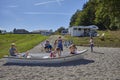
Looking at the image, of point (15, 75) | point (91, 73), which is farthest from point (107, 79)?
point (15, 75)

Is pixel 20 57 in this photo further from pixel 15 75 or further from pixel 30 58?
pixel 15 75

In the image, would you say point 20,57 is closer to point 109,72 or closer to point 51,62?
point 51,62

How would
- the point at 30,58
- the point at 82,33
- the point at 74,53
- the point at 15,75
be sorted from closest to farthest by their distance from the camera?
the point at 15,75 → the point at 30,58 → the point at 74,53 → the point at 82,33

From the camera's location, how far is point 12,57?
72.8 ft

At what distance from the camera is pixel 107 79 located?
48.0 ft

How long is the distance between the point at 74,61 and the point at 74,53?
3.80 feet

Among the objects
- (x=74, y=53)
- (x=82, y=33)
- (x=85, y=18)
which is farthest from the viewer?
(x=85, y=18)

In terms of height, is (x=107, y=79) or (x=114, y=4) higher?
(x=114, y=4)

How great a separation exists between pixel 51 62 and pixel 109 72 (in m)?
6.32

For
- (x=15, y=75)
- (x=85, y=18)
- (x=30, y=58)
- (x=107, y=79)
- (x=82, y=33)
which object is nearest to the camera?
(x=107, y=79)

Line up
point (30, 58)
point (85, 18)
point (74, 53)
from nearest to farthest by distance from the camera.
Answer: point (30, 58), point (74, 53), point (85, 18)

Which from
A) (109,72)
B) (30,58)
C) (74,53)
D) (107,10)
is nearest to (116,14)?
(107,10)

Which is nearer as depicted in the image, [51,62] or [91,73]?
[91,73]

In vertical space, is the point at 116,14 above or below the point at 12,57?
above
